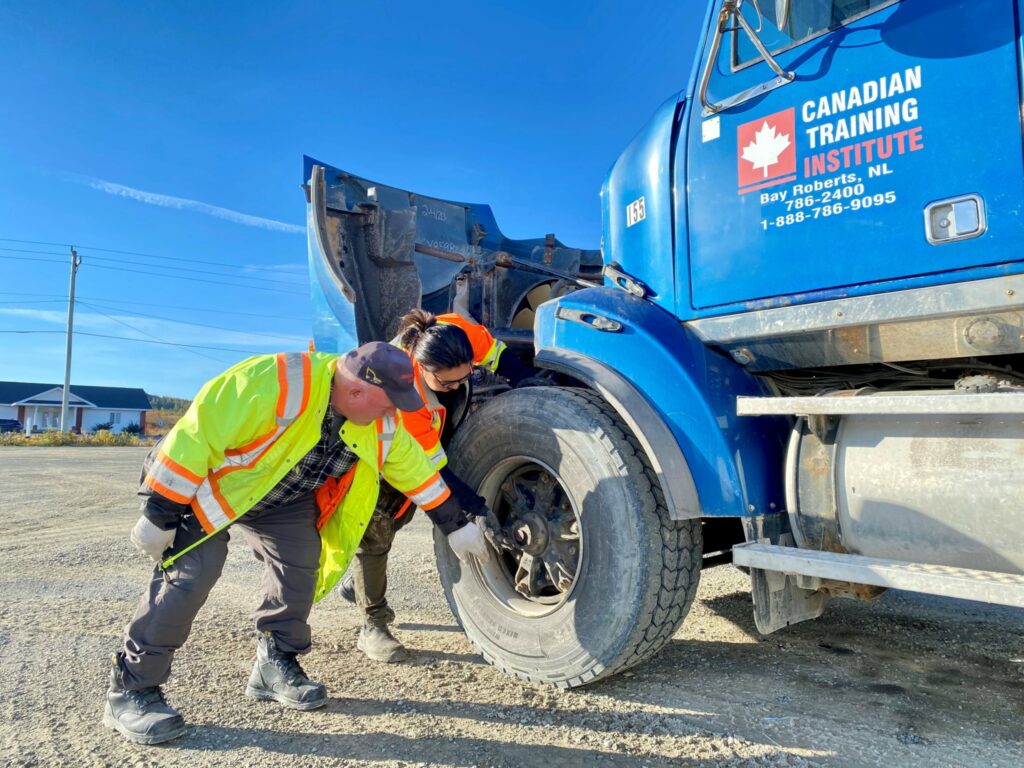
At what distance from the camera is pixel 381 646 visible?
3018 millimetres

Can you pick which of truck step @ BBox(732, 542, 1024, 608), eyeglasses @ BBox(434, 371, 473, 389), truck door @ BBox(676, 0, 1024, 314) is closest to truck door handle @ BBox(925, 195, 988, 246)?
truck door @ BBox(676, 0, 1024, 314)

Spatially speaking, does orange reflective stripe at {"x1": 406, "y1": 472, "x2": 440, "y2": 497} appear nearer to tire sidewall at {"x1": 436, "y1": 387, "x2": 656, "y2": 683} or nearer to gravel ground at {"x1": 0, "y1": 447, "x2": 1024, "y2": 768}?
tire sidewall at {"x1": 436, "y1": 387, "x2": 656, "y2": 683}

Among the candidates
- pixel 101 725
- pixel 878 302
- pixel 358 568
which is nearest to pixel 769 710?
pixel 878 302

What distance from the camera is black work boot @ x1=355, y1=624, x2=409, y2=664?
3.00m

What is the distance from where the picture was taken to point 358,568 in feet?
10.8

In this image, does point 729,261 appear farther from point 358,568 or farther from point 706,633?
point 358,568

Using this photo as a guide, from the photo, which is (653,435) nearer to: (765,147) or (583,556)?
(583,556)

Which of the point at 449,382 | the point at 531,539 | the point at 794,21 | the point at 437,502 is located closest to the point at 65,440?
the point at 449,382

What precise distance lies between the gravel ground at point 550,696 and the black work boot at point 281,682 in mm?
39

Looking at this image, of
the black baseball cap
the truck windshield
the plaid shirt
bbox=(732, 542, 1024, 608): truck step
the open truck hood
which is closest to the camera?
bbox=(732, 542, 1024, 608): truck step

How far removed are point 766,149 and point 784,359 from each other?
28.4 inches

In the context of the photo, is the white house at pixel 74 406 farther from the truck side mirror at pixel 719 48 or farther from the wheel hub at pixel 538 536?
the truck side mirror at pixel 719 48

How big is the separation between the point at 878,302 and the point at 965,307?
23cm

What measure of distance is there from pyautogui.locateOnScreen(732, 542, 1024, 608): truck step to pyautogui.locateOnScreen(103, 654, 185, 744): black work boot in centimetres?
190
